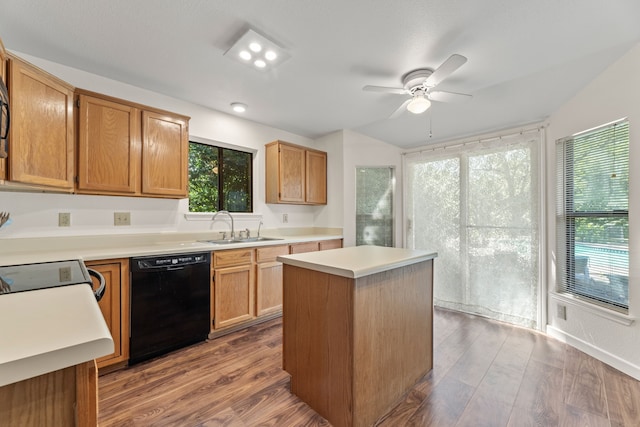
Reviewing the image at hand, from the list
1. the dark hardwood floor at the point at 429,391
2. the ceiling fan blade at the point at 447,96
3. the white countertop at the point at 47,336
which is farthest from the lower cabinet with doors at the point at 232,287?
the ceiling fan blade at the point at 447,96

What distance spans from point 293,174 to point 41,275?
8.87 feet

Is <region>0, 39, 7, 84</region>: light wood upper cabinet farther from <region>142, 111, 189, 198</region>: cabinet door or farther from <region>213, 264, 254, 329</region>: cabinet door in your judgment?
<region>213, 264, 254, 329</region>: cabinet door

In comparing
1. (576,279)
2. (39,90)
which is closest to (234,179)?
(39,90)

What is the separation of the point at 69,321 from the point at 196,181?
273cm

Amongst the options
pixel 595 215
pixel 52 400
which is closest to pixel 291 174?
pixel 595 215

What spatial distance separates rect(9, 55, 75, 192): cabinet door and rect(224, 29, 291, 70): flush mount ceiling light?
4.04ft

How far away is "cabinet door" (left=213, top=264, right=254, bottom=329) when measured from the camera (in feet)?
8.54

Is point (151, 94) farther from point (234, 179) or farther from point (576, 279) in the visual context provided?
point (576, 279)

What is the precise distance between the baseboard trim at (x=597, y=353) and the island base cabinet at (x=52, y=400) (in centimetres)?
322

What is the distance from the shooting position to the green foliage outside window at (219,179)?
3.15m

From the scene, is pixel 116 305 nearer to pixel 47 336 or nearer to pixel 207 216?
pixel 207 216

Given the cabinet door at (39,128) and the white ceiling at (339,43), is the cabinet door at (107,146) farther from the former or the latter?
the white ceiling at (339,43)

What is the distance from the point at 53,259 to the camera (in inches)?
68.9

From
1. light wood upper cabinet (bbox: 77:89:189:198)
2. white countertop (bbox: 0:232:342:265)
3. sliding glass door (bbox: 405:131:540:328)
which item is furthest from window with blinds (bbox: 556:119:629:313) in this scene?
light wood upper cabinet (bbox: 77:89:189:198)
